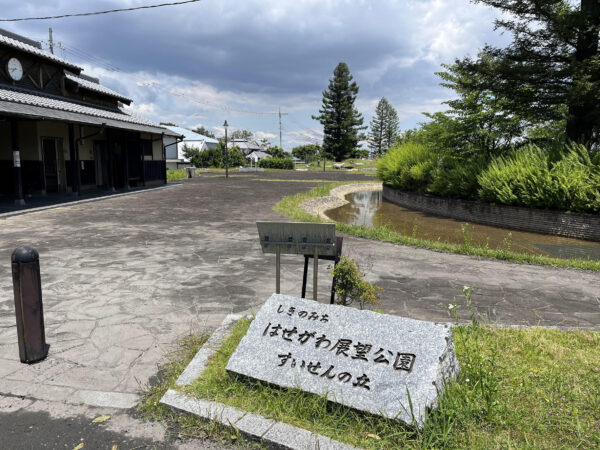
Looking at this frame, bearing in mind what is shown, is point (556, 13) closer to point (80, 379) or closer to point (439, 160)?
point (439, 160)

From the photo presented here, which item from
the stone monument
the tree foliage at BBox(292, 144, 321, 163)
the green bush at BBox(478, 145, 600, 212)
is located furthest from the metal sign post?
the tree foliage at BBox(292, 144, 321, 163)

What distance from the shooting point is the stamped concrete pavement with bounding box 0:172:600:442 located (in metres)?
3.65

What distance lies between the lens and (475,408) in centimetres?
293

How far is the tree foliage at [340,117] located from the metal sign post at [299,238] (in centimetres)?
6807

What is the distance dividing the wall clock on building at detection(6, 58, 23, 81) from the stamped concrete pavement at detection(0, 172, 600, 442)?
8.07m

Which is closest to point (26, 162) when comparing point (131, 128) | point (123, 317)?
point (131, 128)

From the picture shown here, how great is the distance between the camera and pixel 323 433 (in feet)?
9.12

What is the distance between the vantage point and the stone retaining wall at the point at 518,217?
11305mm

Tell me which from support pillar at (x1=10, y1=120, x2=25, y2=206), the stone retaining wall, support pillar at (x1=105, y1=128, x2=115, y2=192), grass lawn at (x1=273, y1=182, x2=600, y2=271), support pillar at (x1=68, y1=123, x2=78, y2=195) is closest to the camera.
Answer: grass lawn at (x1=273, y1=182, x2=600, y2=271)

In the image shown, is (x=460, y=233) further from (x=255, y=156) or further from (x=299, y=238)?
(x=255, y=156)

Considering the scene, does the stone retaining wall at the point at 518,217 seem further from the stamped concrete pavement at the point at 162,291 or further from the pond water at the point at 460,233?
the stamped concrete pavement at the point at 162,291

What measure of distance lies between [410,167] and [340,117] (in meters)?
53.3

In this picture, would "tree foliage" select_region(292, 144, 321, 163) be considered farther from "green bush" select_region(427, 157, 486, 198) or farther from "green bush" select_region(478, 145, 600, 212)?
"green bush" select_region(478, 145, 600, 212)

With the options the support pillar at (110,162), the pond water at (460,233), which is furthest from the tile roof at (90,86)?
the pond water at (460,233)
